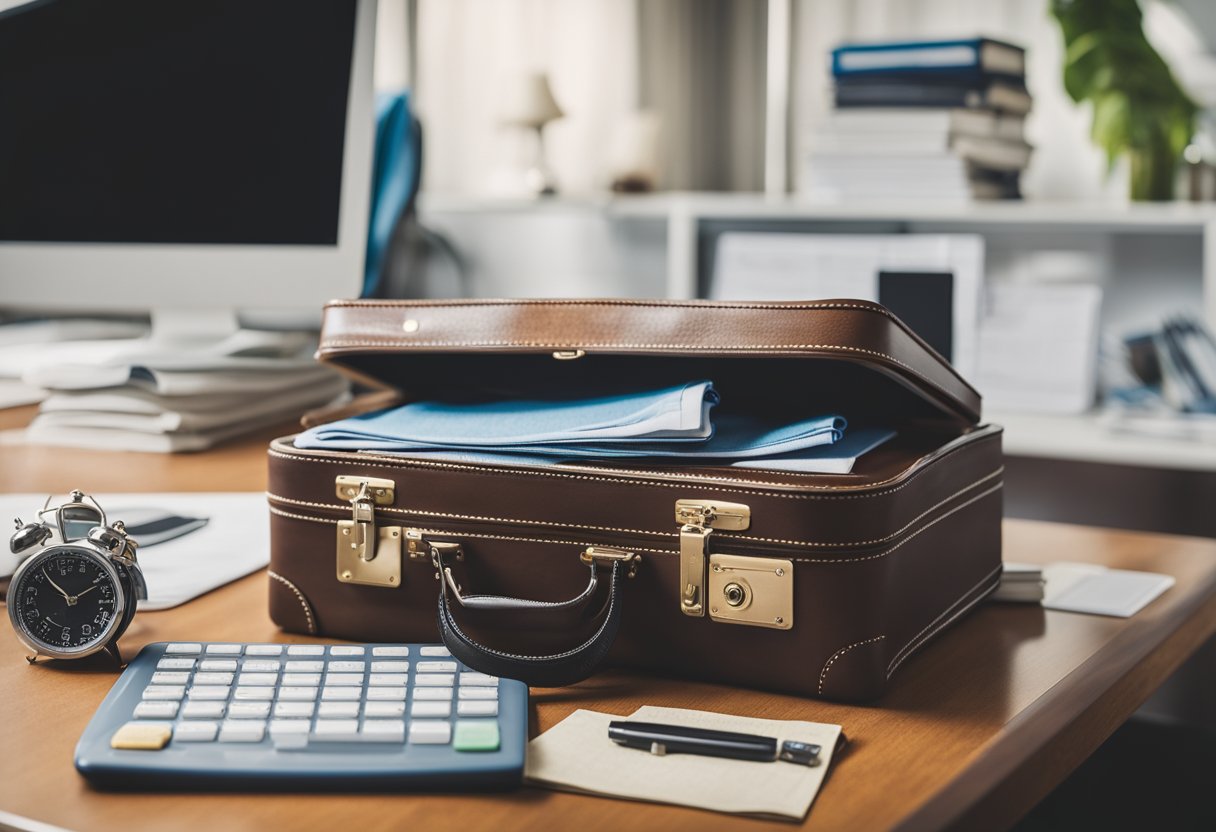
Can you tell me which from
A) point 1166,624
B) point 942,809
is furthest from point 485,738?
point 1166,624

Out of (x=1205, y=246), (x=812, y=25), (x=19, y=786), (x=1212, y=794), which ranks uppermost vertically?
(x=812, y=25)

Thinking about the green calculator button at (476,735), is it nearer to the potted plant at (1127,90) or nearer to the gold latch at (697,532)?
the gold latch at (697,532)

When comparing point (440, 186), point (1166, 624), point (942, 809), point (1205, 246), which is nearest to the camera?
point (942, 809)

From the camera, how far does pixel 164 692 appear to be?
0.67 meters

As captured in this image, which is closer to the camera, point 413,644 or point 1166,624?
point 413,644

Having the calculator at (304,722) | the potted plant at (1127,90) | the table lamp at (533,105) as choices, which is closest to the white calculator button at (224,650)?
the calculator at (304,722)

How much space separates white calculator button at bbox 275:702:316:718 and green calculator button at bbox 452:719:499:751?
0.08 meters

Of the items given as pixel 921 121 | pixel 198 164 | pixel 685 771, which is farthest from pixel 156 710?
pixel 921 121

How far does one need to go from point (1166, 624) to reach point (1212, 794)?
486 mm

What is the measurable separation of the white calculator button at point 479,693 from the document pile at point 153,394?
79cm

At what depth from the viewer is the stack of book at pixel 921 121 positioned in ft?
8.18

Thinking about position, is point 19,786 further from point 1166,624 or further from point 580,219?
point 580,219

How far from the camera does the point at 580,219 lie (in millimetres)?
3418

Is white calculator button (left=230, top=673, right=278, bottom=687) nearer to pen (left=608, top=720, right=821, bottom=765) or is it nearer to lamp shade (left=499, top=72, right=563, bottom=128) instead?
pen (left=608, top=720, right=821, bottom=765)
